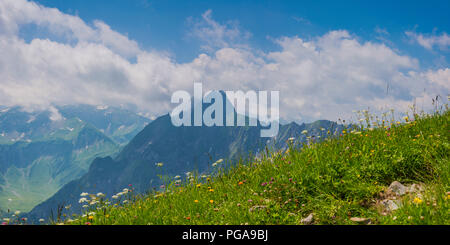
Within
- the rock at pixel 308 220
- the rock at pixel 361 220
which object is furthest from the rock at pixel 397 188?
the rock at pixel 308 220

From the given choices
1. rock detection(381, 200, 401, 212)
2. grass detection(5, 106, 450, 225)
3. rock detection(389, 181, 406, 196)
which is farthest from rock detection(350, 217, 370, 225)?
rock detection(389, 181, 406, 196)

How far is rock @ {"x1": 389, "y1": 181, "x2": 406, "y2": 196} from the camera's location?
4822 millimetres

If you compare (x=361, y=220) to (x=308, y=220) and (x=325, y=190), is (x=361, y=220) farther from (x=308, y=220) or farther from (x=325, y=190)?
(x=325, y=190)

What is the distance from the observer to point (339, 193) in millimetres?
5133

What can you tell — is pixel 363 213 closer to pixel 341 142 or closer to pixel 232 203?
pixel 232 203

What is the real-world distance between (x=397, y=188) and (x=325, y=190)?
1171 millimetres

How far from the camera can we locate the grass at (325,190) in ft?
14.9

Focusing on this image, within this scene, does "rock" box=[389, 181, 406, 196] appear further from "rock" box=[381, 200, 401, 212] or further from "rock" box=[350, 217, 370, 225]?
"rock" box=[350, 217, 370, 225]

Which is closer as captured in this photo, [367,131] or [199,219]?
[199,219]

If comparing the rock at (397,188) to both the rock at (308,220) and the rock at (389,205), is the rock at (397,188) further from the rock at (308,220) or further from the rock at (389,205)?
the rock at (308,220)

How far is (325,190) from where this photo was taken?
5.27 meters
